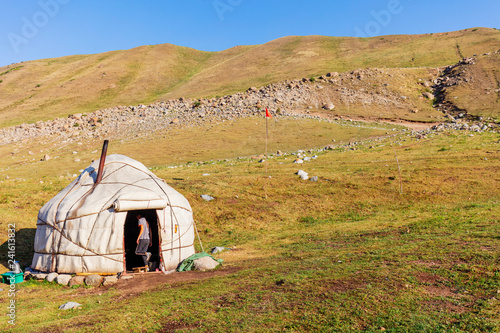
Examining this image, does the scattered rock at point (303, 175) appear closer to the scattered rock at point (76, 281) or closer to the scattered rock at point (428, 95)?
the scattered rock at point (76, 281)

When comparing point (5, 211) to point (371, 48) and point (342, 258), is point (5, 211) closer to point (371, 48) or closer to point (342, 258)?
point (342, 258)

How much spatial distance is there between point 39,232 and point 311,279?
8.63m

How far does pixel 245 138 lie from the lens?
129 ft

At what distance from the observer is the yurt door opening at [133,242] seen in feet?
39.9

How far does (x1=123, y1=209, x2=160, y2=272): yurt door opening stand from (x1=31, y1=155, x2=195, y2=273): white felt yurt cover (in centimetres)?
61

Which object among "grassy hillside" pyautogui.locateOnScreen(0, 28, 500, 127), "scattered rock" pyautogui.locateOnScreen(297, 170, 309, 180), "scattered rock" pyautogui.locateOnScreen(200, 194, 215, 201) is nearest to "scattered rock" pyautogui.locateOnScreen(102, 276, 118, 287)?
"scattered rock" pyautogui.locateOnScreen(200, 194, 215, 201)

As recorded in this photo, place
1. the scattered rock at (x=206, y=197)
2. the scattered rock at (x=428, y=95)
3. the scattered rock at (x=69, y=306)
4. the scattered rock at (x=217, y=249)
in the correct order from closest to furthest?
the scattered rock at (x=69, y=306), the scattered rock at (x=217, y=249), the scattered rock at (x=206, y=197), the scattered rock at (x=428, y=95)

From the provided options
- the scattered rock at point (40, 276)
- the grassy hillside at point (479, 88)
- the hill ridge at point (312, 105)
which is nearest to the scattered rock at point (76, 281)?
the scattered rock at point (40, 276)

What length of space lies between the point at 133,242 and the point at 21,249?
3.87 metres

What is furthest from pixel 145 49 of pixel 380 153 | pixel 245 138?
pixel 380 153

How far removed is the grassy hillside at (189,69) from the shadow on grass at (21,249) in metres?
46.8

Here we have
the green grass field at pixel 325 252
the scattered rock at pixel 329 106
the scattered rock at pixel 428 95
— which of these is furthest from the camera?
the scattered rock at pixel 428 95

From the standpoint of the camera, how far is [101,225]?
1095cm

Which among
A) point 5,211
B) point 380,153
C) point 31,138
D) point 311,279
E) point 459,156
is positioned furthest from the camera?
point 31,138
